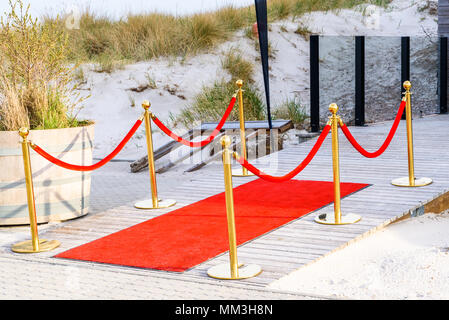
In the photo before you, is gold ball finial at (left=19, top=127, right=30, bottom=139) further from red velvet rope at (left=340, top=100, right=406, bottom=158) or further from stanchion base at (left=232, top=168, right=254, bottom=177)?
stanchion base at (left=232, top=168, right=254, bottom=177)

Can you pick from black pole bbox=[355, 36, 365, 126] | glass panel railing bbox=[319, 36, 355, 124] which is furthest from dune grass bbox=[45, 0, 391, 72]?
black pole bbox=[355, 36, 365, 126]

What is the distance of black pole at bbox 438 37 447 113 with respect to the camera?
13.1 m

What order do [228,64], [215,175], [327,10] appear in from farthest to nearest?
[327,10]
[228,64]
[215,175]

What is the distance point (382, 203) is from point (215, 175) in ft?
8.28

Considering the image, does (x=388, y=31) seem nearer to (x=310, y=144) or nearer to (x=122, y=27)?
(x=122, y=27)

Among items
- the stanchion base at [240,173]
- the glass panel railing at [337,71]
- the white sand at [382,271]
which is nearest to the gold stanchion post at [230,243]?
the white sand at [382,271]

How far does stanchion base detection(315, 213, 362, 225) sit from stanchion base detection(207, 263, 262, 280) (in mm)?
1272

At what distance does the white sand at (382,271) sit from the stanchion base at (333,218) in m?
0.26

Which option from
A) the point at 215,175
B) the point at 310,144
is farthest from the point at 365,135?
the point at 215,175

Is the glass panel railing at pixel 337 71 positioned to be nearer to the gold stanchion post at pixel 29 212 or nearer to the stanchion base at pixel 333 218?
the stanchion base at pixel 333 218

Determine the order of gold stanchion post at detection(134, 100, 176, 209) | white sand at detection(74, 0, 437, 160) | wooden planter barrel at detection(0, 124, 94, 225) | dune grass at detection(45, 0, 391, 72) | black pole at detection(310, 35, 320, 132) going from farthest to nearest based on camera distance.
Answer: dune grass at detection(45, 0, 391, 72) → white sand at detection(74, 0, 437, 160) → black pole at detection(310, 35, 320, 132) → gold stanchion post at detection(134, 100, 176, 209) → wooden planter barrel at detection(0, 124, 94, 225)

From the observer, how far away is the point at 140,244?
557 centimetres

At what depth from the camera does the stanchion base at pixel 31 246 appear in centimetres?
556

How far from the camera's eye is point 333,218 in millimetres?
6055
